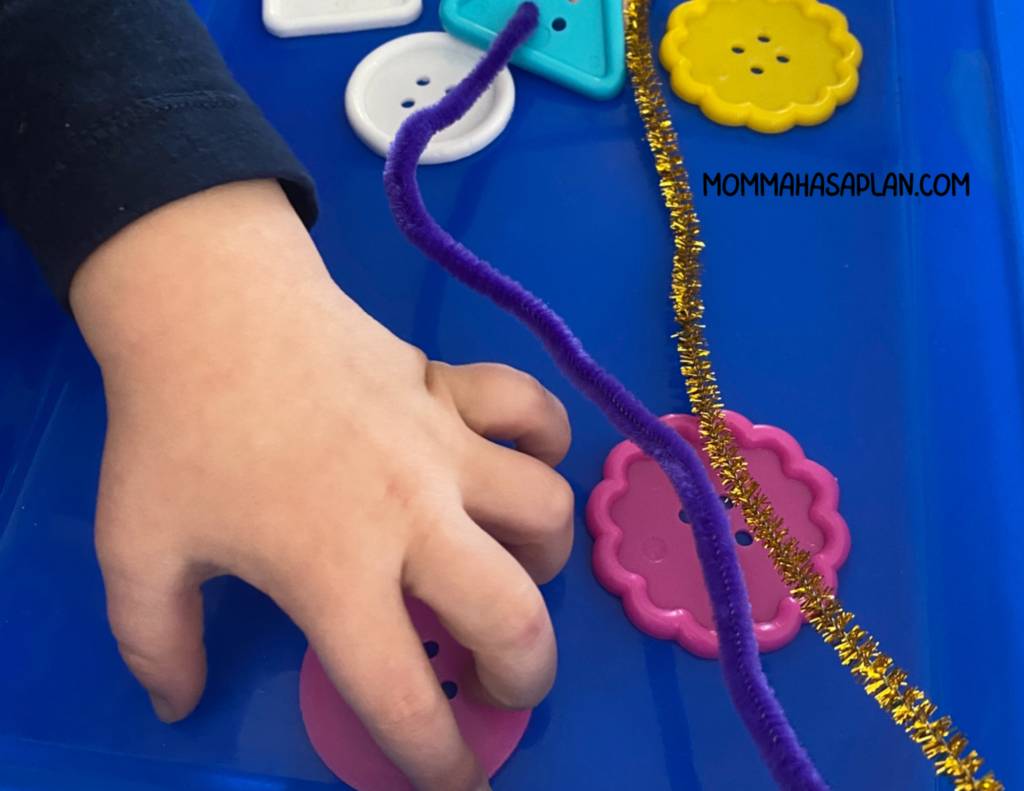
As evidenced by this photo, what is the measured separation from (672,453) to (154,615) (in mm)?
196

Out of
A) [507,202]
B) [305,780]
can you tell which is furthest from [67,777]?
[507,202]

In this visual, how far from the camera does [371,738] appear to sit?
35 centimetres

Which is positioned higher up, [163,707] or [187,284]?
[187,284]

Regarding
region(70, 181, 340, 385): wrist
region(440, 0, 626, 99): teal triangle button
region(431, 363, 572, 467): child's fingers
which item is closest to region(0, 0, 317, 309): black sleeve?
region(70, 181, 340, 385): wrist

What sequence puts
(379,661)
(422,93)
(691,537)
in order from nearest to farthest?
(379,661) → (691,537) → (422,93)

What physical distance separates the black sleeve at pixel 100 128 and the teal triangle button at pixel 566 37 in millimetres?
213

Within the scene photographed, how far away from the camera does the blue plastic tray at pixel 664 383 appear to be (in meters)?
0.36

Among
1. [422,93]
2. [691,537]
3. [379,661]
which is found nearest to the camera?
[379,661]

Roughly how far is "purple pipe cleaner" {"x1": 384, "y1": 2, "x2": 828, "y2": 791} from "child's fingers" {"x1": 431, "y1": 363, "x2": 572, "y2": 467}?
0.02 meters

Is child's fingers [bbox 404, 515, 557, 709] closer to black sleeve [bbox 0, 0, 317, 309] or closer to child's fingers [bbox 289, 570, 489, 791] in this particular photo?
child's fingers [bbox 289, 570, 489, 791]

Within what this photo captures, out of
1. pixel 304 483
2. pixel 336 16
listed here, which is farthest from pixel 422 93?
pixel 304 483

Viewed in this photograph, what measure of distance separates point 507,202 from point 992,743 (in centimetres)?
34

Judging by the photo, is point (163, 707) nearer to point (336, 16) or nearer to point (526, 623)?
point (526, 623)

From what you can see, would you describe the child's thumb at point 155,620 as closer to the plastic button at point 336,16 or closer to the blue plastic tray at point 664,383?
the blue plastic tray at point 664,383
